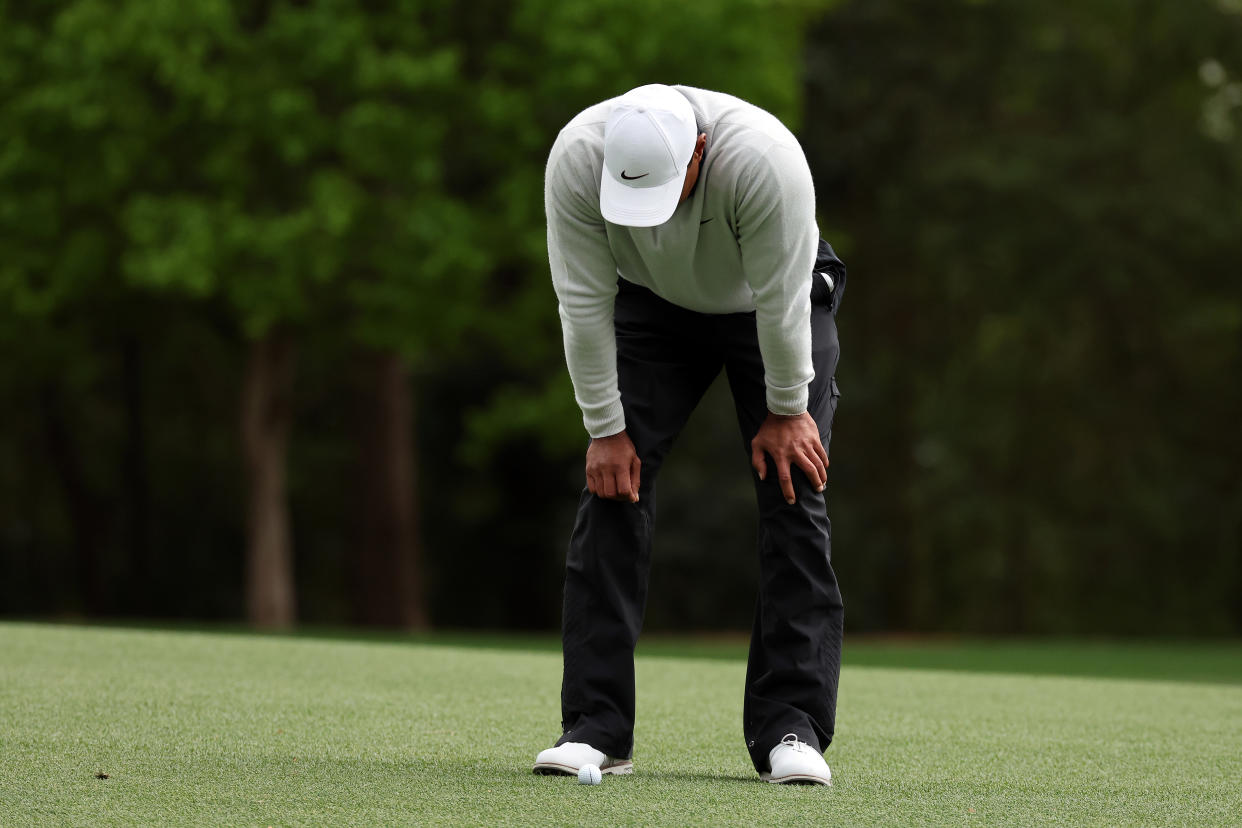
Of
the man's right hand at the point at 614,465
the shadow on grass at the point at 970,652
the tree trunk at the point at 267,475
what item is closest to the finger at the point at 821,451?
the man's right hand at the point at 614,465

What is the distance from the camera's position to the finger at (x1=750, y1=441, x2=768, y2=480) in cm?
392

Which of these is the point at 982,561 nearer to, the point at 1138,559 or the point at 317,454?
the point at 1138,559

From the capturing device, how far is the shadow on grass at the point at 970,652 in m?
12.4

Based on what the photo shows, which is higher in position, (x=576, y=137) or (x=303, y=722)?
(x=576, y=137)

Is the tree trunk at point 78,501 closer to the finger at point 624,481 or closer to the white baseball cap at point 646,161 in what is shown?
the finger at point 624,481

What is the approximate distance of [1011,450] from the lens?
81.7ft

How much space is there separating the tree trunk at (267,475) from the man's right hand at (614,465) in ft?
47.0

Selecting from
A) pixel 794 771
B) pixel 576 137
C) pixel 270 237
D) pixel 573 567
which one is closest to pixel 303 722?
pixel 573 567

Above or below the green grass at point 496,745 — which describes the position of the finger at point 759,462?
above

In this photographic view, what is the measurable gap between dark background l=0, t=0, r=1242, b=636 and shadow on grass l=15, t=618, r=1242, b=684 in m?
2.81

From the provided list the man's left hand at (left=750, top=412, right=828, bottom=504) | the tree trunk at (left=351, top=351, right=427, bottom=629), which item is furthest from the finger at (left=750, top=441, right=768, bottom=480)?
the tree trunk at (left=351, top=351, right=427, bottom=629)

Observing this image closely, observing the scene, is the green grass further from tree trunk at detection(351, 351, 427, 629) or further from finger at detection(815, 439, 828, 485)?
tree trunk at detection(351, 351, 427, 629)

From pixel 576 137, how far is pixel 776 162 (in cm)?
47

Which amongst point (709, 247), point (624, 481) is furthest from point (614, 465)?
point (709, 247)
